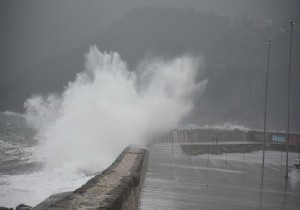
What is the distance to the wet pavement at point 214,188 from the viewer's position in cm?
1223

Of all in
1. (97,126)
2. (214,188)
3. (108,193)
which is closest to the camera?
(108,193)

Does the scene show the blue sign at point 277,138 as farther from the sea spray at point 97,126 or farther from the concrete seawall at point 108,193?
the concrete seawall at point 108,193

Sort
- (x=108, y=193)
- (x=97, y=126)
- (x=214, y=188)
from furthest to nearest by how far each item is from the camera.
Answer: (x=97, y=126)
(x=214, y=188)
(x=108, y=193)

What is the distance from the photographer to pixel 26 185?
20.5 m

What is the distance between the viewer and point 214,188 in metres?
15.1

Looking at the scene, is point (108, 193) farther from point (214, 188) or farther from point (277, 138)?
point (277, 138)

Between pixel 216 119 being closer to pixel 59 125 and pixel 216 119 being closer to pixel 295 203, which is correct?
pixel 59 125

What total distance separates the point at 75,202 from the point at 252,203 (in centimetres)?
713

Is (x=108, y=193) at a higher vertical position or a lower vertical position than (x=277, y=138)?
lower

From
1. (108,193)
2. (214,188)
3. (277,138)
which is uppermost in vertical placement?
(277,138)

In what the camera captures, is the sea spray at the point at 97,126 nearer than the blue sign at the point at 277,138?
Yes

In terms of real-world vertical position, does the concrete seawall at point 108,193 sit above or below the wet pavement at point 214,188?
above

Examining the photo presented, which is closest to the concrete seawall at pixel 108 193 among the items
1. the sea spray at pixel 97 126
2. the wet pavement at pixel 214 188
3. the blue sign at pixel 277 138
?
the wet pavement at pixel 214 188

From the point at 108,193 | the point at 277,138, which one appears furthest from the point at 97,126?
the point at 108,193
